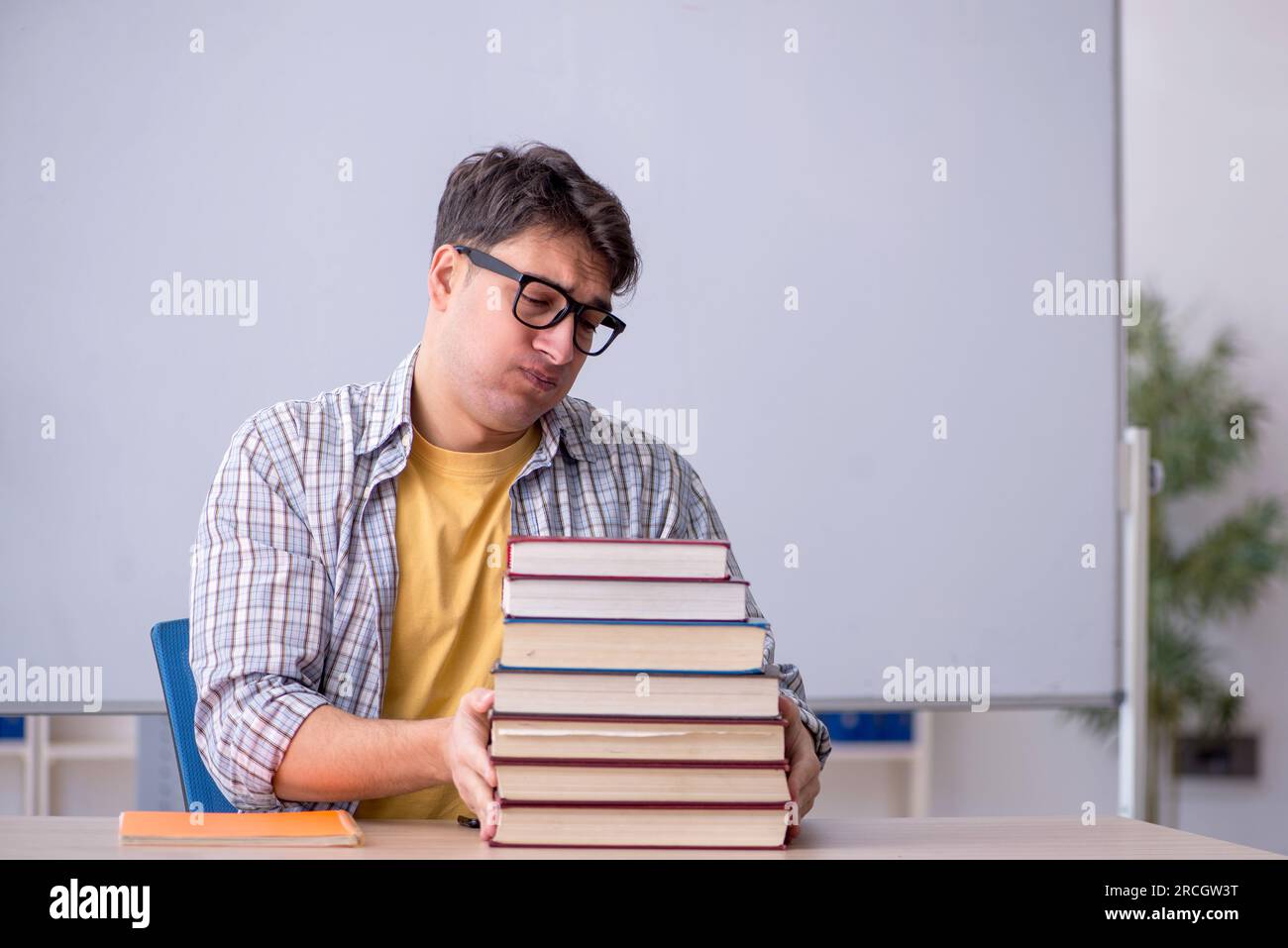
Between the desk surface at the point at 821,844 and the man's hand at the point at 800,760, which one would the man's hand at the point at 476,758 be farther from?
the man's hand at the point at 800,760

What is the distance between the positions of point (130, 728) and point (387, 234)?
2.48 m

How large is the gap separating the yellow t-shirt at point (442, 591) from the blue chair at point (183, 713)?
22cm

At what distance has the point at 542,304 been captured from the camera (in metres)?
1.54

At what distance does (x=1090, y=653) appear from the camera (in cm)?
262

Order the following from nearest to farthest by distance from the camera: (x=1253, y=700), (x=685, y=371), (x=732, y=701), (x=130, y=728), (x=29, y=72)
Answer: (x=732, y=701) < (x=29, y=72) < (x=685, y=371) < (x=130, y=728) < (x=1253, y=700)

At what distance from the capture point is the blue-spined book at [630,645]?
1039 millimetres

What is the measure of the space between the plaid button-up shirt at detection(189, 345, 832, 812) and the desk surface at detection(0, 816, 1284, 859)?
16cm

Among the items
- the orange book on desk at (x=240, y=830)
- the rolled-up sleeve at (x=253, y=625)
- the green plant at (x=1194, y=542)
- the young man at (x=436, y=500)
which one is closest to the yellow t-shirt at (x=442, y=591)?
the young man at (x=436, y=500)

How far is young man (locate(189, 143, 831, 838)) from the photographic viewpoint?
1349mm

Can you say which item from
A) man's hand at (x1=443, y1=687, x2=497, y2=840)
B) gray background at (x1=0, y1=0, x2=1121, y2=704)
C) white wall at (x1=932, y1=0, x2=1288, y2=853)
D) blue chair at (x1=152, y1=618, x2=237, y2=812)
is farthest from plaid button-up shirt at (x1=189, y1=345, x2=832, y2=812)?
white wall at (x1=932, y1=0, x2=1288, y2=853)

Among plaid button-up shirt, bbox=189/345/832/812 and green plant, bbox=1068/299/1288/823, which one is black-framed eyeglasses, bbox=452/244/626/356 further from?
green plant, bbox=1068/299/1288/823

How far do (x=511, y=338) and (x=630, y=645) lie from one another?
601 mm
